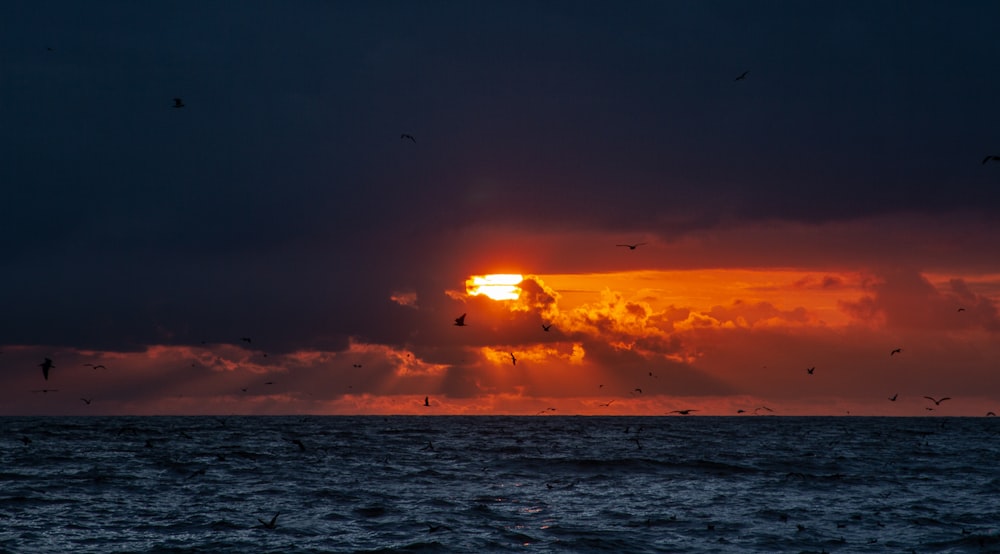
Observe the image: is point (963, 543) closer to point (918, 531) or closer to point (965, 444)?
point (918, 531)

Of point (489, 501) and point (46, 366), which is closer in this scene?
point (46, 366)

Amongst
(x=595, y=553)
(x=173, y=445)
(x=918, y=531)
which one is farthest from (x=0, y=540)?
(x=173, y=445)

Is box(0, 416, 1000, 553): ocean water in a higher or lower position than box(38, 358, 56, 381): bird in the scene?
lower

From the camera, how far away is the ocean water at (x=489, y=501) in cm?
3127

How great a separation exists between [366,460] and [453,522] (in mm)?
31225

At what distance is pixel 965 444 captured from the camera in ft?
311

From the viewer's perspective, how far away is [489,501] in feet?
138

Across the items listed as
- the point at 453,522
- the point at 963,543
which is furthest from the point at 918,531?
the point at 453,522

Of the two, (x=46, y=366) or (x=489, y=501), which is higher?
(x=46, y=366)

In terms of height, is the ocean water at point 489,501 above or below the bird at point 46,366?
below

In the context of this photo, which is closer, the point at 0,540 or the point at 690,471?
the point at 0,540

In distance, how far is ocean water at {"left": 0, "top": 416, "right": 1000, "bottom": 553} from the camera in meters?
31.3

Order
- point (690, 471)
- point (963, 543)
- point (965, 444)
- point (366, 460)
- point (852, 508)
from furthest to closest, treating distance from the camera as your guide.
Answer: point (965, 444) → point (366, 460) → point (690, 471) → point (852, 508) → point (963, 543)

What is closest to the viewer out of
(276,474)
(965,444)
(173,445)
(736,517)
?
(736,517)
